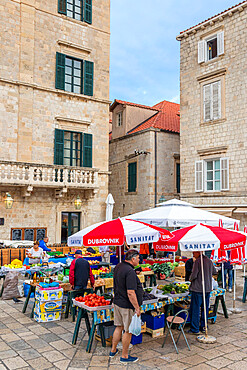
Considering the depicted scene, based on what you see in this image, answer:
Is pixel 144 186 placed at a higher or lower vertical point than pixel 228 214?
higher

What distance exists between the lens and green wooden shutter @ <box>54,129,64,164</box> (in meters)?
17.6

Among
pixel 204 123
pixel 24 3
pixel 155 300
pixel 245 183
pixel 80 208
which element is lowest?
pixel 155 300

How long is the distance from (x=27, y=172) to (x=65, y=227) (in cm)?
369

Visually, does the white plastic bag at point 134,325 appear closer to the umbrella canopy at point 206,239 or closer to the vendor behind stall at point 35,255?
the umbrella canopy at point 206,239

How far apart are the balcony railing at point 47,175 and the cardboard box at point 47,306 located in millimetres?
8290

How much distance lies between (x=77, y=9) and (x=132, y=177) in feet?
35.6

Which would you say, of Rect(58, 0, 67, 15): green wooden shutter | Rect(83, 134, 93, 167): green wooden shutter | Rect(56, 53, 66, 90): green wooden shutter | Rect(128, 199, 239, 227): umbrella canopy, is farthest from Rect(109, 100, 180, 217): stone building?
Rect(128, 199, 239, 227): umbrella canopy

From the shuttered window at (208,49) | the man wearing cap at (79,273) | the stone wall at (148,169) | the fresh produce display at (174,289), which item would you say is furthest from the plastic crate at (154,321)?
the shuttered window at (208,49)

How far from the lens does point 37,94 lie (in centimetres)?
1739

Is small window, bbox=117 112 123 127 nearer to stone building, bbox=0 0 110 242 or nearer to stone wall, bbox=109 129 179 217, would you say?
stone wall, bbox=109 129 179 217

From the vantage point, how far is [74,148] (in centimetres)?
1862

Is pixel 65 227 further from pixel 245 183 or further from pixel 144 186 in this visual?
pixel 245 183

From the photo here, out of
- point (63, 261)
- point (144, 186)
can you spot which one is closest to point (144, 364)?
point (63, 261)

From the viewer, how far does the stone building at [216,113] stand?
17.7 meters
